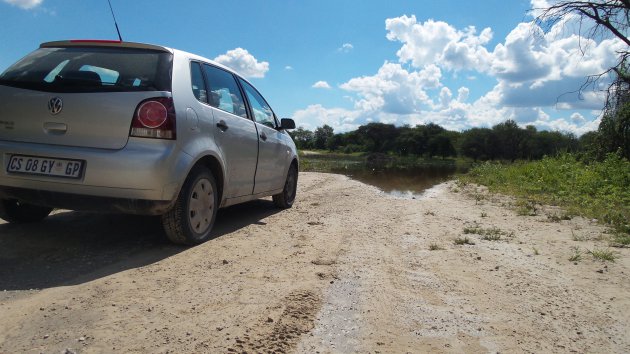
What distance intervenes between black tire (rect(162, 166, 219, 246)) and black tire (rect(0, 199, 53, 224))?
1567 millimetres

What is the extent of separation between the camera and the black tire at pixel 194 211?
3.88 m

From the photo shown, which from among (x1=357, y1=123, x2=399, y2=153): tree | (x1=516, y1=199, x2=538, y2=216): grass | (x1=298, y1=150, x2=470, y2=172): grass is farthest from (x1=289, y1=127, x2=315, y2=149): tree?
(x1=516, y1=199, x2=538, y2=216): grass

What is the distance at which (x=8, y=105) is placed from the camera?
365cm

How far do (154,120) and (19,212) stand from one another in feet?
6.36

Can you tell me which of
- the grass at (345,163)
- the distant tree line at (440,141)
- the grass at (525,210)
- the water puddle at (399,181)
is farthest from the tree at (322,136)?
the grass at (525,210)

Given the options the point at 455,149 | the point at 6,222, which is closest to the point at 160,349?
the point at 6,222

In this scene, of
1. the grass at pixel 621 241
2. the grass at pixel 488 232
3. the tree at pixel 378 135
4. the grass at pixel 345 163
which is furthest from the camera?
the tree at pixel 378 135

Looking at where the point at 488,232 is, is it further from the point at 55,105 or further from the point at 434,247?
the point at 55,105

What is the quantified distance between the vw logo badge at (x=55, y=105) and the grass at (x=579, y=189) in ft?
19.4

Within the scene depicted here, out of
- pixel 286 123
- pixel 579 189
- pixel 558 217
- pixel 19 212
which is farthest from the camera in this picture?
pixel 579 189

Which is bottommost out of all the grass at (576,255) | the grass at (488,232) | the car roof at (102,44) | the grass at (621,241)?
the grass at (488,232)

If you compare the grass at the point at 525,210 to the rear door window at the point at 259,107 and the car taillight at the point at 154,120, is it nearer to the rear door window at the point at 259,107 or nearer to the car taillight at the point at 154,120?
the rear door window at the point at 259,107

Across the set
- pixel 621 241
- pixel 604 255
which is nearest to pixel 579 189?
pixel 621 241

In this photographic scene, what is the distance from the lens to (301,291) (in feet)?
9.95
